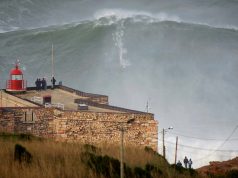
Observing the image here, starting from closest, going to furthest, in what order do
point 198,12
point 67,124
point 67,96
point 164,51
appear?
point 67,124, point 67,96, point 164,51, point 198,12

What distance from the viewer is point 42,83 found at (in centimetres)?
2645

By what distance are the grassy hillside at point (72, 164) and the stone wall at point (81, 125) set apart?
6.64m

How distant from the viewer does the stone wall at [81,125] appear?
19391 millimetres

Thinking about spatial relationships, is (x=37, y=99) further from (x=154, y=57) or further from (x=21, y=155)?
(x=154, y=57)

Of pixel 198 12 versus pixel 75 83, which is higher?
pixel 198 12

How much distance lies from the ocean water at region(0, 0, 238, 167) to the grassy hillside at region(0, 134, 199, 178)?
18.5 metres

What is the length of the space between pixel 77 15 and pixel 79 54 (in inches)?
989

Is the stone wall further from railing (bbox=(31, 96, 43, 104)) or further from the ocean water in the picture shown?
the ocean water

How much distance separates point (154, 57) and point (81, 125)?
1631 inches

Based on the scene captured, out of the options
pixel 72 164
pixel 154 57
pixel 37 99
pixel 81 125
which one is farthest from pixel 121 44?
pixel 72 164

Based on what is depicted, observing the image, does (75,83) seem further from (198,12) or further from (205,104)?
(198,12)

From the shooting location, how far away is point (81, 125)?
19.5 metres

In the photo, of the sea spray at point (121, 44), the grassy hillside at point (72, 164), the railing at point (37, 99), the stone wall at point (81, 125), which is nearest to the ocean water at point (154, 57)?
the sea spray at point (121, 44)

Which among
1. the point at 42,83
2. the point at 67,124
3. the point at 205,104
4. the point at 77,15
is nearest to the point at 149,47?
the point at 205,104
